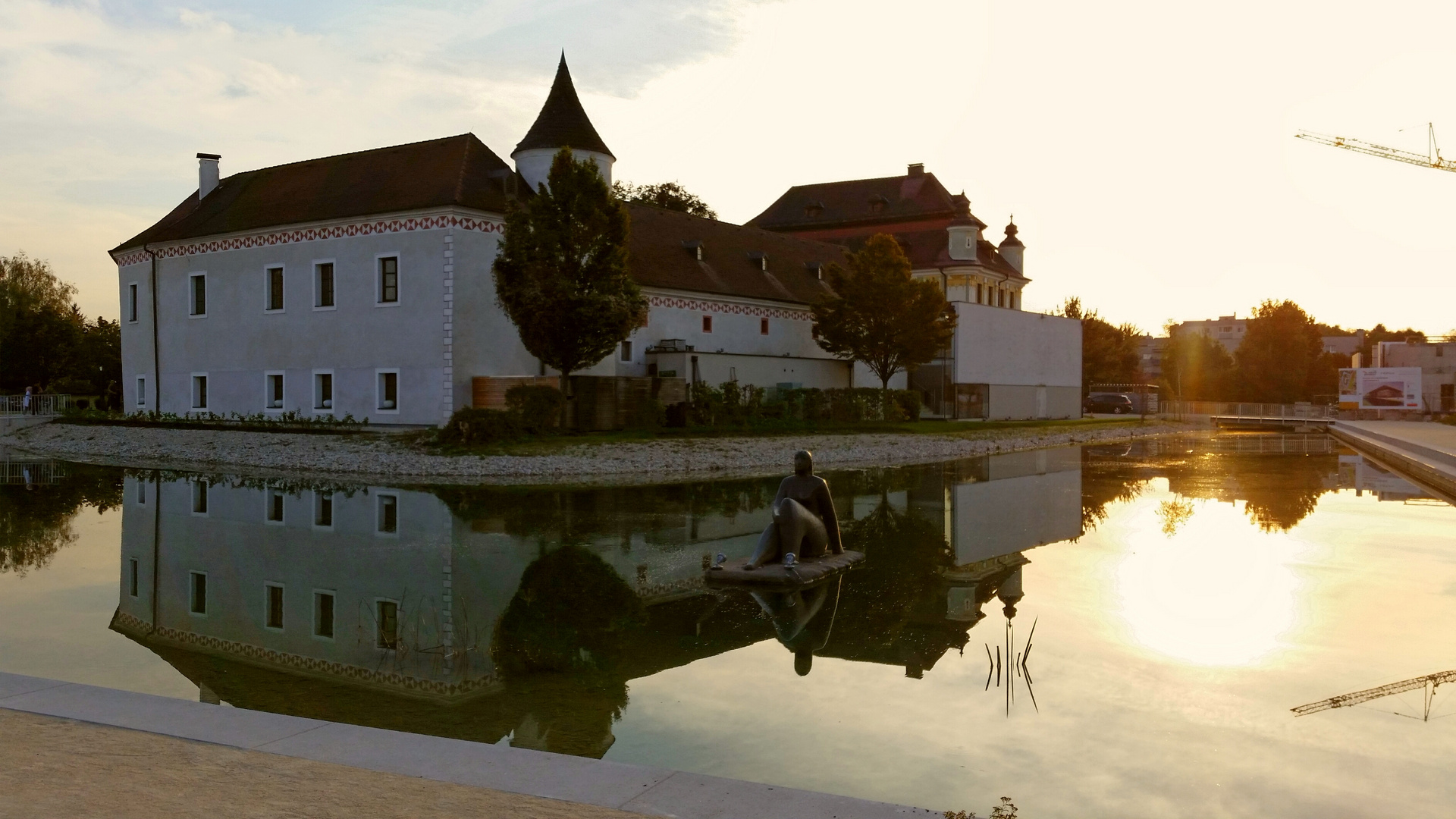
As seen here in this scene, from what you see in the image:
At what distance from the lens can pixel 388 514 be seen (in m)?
20.4

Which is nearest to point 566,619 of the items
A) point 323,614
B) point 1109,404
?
point 323,614

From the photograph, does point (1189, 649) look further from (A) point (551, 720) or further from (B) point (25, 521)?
(B) point (25, 521)

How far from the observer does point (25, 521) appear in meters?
19.9

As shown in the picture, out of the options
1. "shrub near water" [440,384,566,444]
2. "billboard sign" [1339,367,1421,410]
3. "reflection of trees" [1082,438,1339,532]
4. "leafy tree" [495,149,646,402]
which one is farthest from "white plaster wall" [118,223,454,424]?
"billboard sign" [1339,367,1421,410]

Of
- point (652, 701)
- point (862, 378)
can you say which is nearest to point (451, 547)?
point (652, 701)

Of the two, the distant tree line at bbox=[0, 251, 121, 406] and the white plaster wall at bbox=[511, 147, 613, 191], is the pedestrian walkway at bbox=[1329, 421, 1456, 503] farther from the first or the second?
the distant tree line at bbox=[0, 251, 121, 406]

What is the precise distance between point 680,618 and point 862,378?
145 feet

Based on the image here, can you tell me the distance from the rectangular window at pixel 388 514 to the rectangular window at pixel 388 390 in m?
14.3

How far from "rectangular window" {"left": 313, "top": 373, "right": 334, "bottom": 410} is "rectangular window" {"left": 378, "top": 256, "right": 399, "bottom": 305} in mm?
3465

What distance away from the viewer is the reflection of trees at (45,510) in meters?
16.2

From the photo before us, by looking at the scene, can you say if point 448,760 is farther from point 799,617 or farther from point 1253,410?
point 1253,410

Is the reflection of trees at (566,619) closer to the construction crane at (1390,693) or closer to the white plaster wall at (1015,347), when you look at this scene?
the construction crane at (1390,693)

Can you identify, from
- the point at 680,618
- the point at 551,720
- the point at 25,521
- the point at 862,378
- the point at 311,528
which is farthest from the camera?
the point at 862,378

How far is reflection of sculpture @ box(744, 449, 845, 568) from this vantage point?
1418cm
